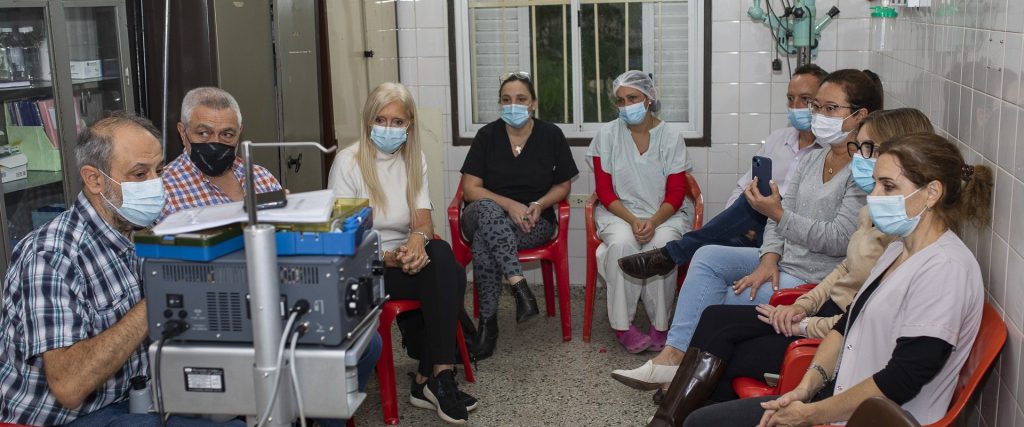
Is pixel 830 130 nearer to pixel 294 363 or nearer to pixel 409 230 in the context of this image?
pixel 409 230

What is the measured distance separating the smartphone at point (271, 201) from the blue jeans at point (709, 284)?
74.5 inches

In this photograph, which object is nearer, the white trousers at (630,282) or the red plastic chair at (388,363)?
the red plastic chair at (388,363)

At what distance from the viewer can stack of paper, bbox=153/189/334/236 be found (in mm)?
1849

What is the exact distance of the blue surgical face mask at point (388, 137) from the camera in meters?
3.77

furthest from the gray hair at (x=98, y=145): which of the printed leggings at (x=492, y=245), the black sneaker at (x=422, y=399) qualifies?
the printed leggings at (x=492, y=245)

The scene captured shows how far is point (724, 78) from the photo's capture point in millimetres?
4895

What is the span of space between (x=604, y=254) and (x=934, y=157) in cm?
220

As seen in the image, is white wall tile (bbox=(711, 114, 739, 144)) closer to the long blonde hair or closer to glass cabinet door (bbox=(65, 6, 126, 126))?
the long blonde hair

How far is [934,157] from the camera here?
2309 mm

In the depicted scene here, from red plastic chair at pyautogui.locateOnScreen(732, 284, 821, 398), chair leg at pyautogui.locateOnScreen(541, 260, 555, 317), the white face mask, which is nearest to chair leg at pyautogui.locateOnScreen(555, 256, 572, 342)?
chair leg at pyautogui.locateOnScreen(541, 260, 555, 317)

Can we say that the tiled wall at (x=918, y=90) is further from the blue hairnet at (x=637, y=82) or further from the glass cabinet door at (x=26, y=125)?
the glass cabinet door at (x=26, y=125)

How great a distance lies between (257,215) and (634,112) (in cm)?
279

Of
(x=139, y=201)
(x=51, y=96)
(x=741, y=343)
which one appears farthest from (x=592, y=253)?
(x=139, y=201)

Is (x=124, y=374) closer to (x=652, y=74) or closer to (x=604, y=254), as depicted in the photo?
(x=604, y=254)
